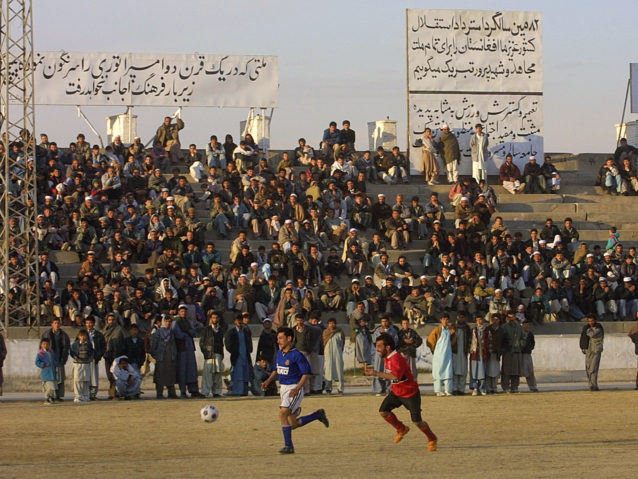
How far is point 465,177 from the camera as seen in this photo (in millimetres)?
35688

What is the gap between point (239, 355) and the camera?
23.0 metres

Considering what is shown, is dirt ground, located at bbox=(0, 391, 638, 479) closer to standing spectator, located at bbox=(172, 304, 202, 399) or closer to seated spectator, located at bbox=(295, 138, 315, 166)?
standing spectator, located at bbox=(172, 304, 202, 399)

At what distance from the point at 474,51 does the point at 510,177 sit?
3.84 meters

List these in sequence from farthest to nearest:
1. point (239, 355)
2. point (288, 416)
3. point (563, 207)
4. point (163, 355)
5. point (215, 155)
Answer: point (563, 207) < point (215, 155) < point (239, 355) < point (163, 355) < point (288, 416)

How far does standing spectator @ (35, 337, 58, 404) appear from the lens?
21.7 m

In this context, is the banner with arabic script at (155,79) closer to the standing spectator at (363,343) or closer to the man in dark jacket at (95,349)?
the standing spectator at (363,343)

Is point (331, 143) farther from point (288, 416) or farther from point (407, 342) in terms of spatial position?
point (288, 416)

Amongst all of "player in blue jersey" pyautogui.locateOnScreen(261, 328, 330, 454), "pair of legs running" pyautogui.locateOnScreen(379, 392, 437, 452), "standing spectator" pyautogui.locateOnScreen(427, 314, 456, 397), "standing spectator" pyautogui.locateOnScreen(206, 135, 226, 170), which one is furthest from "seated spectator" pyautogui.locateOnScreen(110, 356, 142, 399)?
"standing spectator" pyautogui.locateOnScreen(206, 135, 226, 170)

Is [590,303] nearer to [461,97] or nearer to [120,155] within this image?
[461,97]

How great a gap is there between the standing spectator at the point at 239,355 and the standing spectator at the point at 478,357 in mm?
4044

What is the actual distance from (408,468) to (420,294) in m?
13.8

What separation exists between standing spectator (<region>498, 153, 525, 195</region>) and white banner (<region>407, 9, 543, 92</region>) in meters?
2.45

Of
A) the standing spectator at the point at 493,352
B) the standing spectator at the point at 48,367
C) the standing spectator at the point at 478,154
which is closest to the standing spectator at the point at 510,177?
the standing spectator at the point at 478,154

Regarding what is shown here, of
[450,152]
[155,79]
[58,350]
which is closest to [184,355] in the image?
[58,350]
